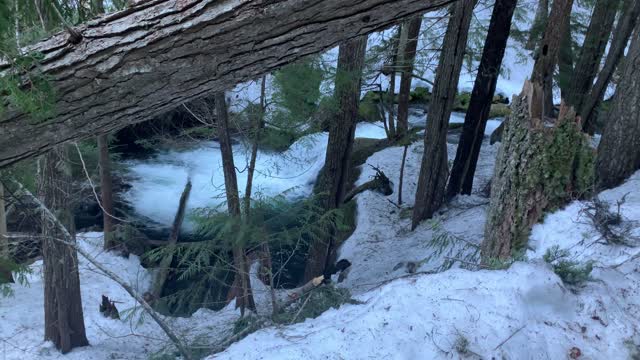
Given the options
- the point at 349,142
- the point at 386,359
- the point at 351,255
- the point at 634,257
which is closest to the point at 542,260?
the point at 634,257

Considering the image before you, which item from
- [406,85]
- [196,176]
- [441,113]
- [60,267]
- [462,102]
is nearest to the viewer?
[60,267]

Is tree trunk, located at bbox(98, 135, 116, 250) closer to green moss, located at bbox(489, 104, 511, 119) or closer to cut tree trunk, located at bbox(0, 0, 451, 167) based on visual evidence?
cut tree trunk, located at bbox(0, 0, 451, 167)

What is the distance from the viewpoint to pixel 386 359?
130 inches

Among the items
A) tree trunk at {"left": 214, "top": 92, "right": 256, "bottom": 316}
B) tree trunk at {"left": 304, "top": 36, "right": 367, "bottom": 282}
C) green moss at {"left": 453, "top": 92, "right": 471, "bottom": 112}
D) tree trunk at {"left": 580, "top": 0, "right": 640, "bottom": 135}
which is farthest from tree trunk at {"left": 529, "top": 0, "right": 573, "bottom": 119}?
green moss at {"left": 453, "top": 92, "right": 471, "bottom": 112}

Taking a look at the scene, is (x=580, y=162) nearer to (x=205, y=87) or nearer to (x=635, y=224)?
(x=635, y=224)

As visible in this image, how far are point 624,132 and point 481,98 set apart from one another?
9.20 feet

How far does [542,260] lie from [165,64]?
305 cm

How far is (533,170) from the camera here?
4445 millimetres

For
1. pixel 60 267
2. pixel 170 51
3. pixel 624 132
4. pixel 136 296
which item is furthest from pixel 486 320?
pixel 60 267

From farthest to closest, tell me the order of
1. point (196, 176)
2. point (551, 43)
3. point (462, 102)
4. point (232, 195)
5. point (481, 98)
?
point (462, 102)
point (196, 176)
point (481, 98)
point (551, 43)
point (232, 195)

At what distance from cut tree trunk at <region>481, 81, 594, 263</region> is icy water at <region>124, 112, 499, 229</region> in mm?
6743

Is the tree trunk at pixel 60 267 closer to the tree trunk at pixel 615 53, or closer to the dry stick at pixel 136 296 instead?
the dry stick at pixel 136 296

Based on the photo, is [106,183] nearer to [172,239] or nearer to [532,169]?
[172,239]

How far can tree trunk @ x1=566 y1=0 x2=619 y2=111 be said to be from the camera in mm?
9484
